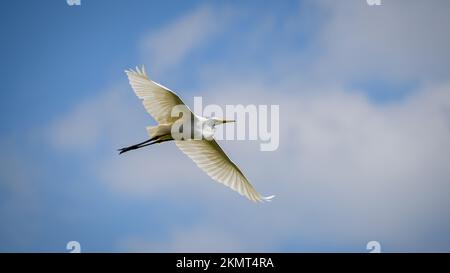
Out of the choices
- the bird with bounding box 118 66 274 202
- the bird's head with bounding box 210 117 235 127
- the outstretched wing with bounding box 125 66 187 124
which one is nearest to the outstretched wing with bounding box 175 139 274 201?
the bird with bounding box 118 66 274 202

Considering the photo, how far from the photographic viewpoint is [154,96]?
1075 cm

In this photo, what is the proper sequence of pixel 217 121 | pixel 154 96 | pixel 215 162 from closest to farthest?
pixel 154 96 → pixel 217 121 → pixel 215 162

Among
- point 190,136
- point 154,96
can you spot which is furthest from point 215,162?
point 154,96

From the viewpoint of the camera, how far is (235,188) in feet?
38.2

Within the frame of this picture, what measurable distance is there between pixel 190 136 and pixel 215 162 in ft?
2.95

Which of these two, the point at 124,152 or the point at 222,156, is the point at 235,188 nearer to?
the point at 222,156

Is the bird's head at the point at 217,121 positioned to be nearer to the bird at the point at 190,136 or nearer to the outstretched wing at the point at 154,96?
the bird at the point at 190,136

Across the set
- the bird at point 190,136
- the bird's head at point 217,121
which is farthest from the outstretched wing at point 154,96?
the bird's head at point 217,121

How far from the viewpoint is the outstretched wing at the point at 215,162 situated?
11641 mm

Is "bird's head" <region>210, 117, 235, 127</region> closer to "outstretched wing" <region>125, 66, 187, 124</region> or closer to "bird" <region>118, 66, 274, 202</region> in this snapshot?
"bird" <region>118, 66, 274, 202</region>

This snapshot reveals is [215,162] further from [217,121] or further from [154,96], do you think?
[154,96]

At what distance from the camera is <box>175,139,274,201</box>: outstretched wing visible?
11.6 meters
